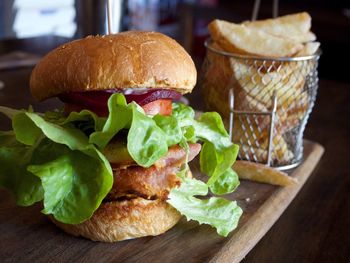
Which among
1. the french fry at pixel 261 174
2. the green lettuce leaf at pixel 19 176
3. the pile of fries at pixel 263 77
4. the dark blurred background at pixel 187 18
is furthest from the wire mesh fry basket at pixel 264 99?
the dark blurred background at pixel 187 18

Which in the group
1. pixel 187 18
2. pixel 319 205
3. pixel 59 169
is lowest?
pixel 187 18

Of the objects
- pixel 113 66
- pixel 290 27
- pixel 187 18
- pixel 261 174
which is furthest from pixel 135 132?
pixel 187 18

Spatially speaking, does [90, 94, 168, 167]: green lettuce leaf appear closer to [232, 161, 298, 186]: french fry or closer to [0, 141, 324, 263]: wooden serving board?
[0, 141, 324, 263]: wooden serving board

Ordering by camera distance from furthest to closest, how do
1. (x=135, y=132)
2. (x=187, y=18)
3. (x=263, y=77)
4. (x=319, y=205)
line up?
(x=187, y=18)
(x=263, y=77)
(x=319, y=205)
(x=135, y=132)

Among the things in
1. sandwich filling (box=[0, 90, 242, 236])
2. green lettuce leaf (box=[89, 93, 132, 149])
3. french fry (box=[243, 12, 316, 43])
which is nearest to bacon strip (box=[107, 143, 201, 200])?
sandwich filling (box=[0, 90, 242, 236])

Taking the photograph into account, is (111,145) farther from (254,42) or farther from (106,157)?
(254,42)

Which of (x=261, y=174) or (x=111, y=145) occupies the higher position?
(x=111, y=145)

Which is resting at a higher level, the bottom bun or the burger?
the burger
